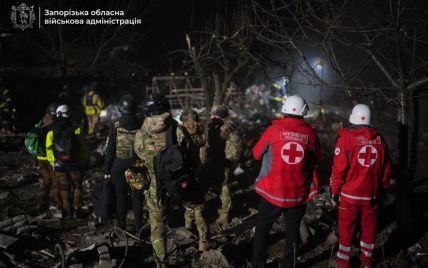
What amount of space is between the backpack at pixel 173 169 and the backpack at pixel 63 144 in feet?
7.65

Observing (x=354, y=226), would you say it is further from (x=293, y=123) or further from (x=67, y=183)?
(x=67, y=183)

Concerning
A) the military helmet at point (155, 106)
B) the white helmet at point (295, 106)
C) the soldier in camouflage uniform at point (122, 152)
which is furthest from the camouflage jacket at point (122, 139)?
the white helmet at point (295, 106)

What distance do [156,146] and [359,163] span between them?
244 centimetres

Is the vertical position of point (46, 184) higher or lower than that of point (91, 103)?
lower

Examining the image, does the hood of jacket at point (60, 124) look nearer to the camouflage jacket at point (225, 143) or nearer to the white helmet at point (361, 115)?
the camouflage jacket at point (225, 143)

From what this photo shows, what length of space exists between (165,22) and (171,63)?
2587 millimetres

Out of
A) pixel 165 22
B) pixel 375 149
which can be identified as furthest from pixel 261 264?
pixel 165 22

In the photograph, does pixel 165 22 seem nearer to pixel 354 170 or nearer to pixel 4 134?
pixel 4 134

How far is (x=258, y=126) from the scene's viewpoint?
12961 millimetres

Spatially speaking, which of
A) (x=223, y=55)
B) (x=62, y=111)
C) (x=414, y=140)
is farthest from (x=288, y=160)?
(x=223, y=55)

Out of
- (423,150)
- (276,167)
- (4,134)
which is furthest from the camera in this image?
(423,150)

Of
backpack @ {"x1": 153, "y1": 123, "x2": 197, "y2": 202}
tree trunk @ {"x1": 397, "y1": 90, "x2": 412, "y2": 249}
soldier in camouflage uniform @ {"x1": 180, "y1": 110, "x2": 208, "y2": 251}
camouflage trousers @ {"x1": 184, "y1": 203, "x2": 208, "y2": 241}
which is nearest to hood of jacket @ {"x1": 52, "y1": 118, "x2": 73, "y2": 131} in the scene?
soldier in camouflage uniform @ {"x1": 180, "y1": 110, "x2": 208, "y2": 251}

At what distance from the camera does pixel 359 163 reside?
162 inches

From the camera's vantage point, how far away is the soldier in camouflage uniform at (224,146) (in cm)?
603
